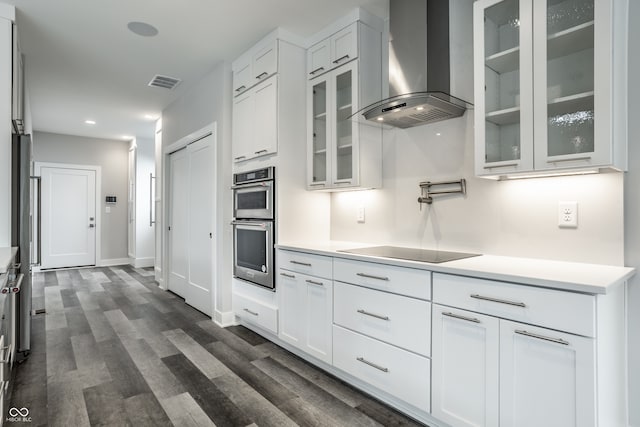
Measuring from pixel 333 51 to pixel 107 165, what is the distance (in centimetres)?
642

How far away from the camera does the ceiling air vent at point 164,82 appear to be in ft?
13.6

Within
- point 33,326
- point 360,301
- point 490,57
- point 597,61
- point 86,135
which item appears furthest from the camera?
point 86,135

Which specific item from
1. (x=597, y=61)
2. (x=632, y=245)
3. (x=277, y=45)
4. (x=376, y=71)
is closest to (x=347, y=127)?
(x=376, y=71)

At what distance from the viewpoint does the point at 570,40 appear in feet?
5.42

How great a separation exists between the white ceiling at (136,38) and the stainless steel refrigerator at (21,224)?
104 centimetres

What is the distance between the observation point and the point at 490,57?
6.27ft

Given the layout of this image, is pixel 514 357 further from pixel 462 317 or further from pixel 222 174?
pixel 222 174

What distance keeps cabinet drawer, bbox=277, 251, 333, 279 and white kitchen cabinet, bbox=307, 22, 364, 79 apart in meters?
1.51

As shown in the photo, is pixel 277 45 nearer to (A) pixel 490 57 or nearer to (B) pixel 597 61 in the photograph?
(A) pixel 490 57

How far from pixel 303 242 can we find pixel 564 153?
1.97 m

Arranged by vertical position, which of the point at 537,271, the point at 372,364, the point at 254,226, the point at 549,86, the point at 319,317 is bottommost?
the point at 372,364

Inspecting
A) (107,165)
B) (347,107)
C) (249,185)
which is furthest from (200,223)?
(107,165)

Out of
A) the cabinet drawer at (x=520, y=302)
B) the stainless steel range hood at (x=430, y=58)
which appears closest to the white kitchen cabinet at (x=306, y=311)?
the cabinet drawer at (x=520, y=302)

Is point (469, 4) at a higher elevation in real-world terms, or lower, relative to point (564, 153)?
higher
